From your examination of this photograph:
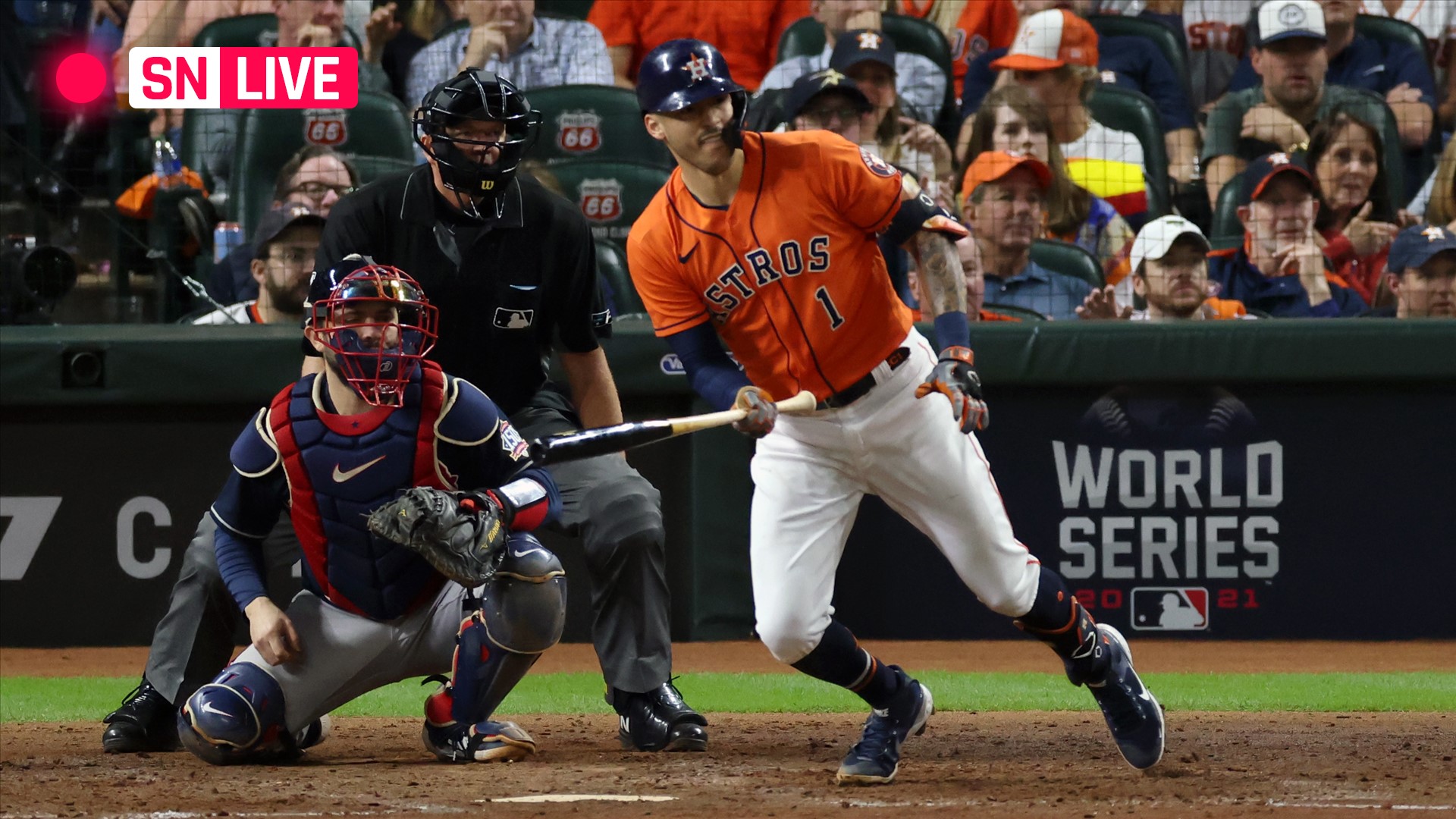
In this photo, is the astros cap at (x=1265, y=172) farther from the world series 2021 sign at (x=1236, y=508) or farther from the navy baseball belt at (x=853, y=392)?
the navy baseball belt at (x=853, y=392)

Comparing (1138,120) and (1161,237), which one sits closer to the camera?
(1161,237)

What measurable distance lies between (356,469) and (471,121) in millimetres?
943

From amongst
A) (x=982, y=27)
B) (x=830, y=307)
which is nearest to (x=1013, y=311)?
(x=982, y=27)

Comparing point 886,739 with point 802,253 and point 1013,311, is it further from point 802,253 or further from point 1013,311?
point 1013,311

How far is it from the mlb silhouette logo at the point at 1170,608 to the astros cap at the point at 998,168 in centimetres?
168

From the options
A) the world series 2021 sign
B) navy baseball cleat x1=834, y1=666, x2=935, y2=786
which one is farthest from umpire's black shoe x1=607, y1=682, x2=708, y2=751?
the world series 2021 sign

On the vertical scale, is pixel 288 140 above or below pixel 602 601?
above

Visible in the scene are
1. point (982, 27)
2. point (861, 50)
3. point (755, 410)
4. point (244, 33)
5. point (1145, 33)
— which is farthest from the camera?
point (982, 27)

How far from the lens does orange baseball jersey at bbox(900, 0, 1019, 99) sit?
28.6 feet

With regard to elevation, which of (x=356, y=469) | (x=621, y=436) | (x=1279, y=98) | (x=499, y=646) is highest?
(x=1279, y=98)

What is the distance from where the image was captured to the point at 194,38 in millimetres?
8188

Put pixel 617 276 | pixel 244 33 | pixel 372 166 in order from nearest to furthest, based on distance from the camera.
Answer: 1. pixel 617 276
2. pixel 372 166
3. pixel 244 33

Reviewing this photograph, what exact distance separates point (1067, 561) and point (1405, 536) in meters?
1.29

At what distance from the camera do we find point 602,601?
4.60 m
